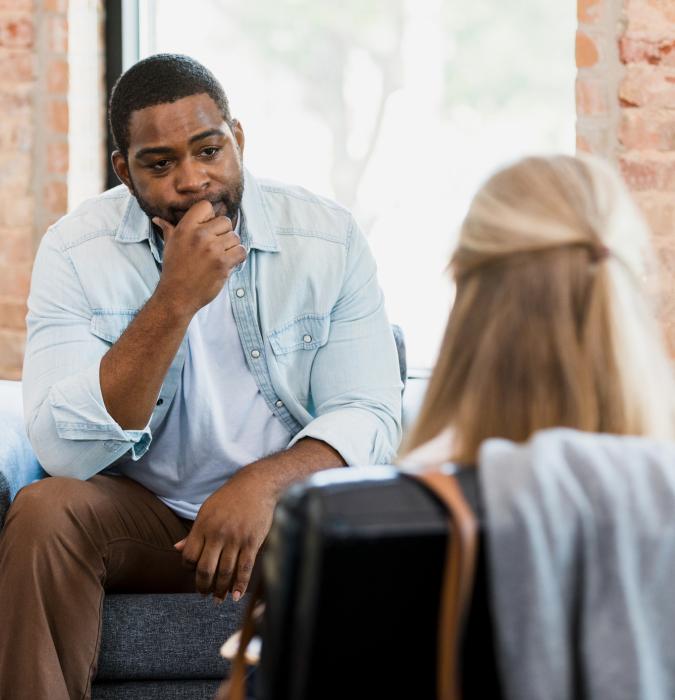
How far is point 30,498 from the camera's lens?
177 centimetres

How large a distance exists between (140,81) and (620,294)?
1287 mm

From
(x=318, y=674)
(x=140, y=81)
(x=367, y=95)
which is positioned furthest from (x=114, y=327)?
(x=318, y=674)

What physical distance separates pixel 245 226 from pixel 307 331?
236 mm

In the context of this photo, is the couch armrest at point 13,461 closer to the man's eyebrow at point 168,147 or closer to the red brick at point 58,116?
the man's eyebrow at point 168,147

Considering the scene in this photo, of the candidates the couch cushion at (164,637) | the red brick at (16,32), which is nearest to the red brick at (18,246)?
the red brick at (16,32)

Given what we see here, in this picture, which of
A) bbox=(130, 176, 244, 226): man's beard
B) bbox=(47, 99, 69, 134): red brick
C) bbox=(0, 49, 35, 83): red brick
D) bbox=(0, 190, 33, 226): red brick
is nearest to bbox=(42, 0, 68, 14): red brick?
bbox=(0, 49, 35, 83): red brick

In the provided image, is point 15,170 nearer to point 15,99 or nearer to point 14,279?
point 15,99

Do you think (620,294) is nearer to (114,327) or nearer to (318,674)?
(318,674)

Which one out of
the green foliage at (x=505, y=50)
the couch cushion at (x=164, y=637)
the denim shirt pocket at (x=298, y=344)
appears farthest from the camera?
the green foliage at (x=505, y=50)

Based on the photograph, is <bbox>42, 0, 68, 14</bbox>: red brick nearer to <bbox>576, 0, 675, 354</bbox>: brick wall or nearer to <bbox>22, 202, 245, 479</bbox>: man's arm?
<bbox>22, 202, 245, 479</bbox>: man's arm

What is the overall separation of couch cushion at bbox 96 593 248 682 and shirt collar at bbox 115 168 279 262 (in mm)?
643

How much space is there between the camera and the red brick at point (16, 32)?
2.71 metres

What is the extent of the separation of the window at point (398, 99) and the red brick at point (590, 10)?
20 centimetres

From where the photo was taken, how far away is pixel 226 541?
171 centimetres
